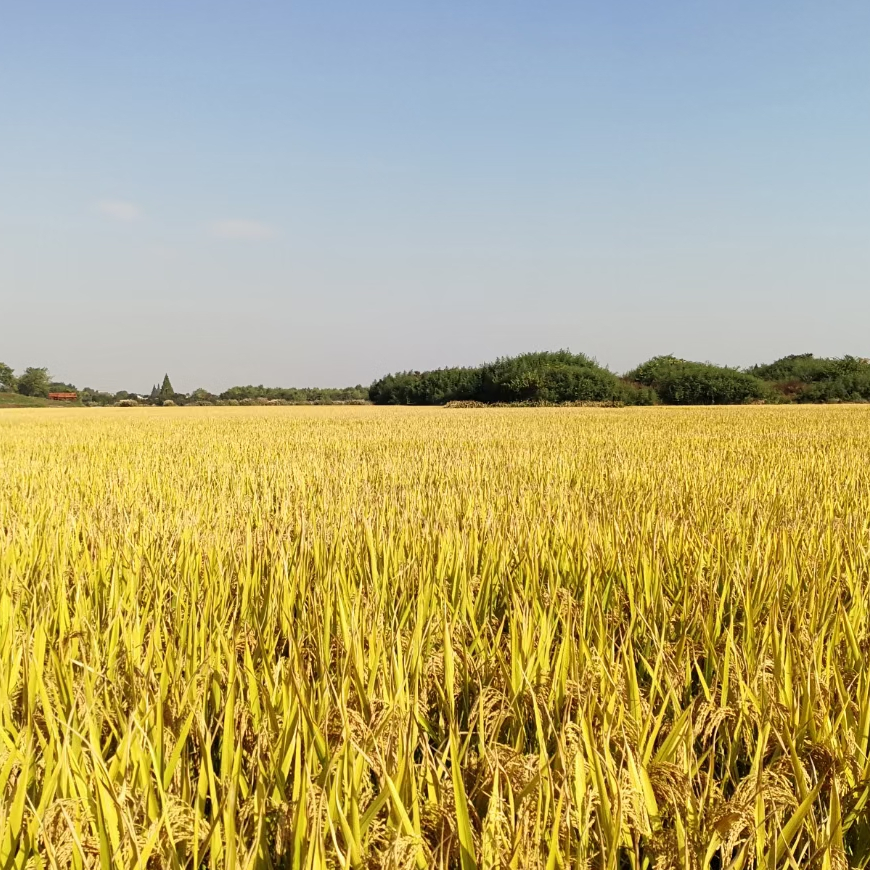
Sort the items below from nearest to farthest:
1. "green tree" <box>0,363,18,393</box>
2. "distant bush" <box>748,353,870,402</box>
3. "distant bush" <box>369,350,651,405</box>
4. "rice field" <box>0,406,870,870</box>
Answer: "rice field" <box>0,406,870,870</box> → "distant bush" <box>748,353,870,402</box> → "distant bush" <box>369,350,651,405</box> → "green tree" <box>0,363,18,393</box>

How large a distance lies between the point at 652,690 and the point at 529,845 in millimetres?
488

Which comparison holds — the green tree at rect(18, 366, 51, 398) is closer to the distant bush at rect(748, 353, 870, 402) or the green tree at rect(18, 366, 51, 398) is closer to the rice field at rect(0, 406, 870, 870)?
the distant bush at rect(748, 353, 870, 402)

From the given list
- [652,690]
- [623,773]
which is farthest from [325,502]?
[623,773]

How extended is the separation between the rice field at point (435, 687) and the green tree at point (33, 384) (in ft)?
264

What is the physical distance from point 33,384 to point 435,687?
3287 inches

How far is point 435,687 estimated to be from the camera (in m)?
1.34

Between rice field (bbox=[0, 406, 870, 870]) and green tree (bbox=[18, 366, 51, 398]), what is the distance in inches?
3164

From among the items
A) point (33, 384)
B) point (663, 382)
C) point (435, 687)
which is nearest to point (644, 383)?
point (663, 382)

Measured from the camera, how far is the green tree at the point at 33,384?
2881 inches

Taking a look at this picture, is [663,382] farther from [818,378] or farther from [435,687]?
[435,687]

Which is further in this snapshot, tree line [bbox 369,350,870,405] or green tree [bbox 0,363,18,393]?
green tree [bbox 0,363,18,393]

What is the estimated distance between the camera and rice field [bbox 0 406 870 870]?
0.81 metres

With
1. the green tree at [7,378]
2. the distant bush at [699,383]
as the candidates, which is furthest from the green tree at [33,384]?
the distant bush at [699,383]

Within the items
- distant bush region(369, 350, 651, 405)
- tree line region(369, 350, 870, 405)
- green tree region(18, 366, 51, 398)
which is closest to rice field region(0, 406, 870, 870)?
tree line region(369, 350, 870, 405)
